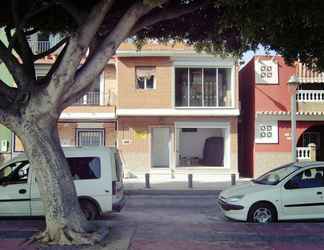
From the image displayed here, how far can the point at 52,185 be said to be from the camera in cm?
1048

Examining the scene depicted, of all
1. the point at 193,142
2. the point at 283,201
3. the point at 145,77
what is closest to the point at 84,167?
the point at 283,201

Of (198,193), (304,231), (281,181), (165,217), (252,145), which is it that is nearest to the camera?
(304,231)

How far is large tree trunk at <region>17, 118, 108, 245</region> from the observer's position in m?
10.5

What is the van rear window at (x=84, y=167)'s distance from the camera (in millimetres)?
14492

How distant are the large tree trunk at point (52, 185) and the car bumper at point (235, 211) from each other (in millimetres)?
4254

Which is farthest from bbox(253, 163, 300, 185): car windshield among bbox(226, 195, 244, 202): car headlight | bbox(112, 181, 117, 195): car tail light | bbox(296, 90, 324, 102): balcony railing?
bbox(296, 90, 324, 102): balcony railing

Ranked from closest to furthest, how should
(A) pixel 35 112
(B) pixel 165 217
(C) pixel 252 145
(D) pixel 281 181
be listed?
(A) pixel 35 112, (D) pixel 281 181, (B) pixel 165 217, (C) pixel 252 145

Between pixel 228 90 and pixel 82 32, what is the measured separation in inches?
819

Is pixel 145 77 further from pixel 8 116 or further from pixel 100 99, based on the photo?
pixel 8 116

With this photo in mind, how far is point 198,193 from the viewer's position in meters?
22.8

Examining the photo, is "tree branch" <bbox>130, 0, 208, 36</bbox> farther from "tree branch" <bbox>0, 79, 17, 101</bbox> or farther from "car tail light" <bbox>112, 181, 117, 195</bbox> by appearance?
"car tail light" <bbox>112, 181, 117, 195</bbox>

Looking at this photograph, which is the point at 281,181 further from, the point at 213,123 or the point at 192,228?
the point at 213,123

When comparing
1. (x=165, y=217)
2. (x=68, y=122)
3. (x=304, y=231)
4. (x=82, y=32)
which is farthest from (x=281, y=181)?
(x=68, y=122)

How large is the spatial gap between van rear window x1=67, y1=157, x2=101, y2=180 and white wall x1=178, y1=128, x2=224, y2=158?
730 inches
